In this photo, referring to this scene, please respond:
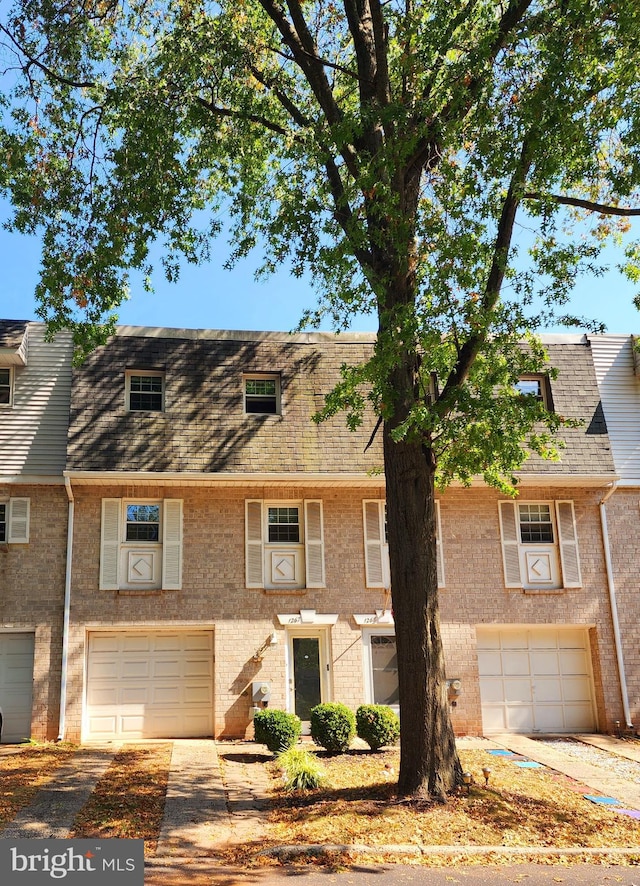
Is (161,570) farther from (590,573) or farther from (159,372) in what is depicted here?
(590,573)

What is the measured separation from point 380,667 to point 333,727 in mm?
2893

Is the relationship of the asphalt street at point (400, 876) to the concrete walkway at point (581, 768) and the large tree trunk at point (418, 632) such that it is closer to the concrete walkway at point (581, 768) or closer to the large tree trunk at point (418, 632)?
the large tree trunk at point (418, 632)

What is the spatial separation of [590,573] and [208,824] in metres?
10.4

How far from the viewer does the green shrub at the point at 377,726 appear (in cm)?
1378

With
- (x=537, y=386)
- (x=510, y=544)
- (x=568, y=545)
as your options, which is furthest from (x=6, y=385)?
(x=568, y=545)

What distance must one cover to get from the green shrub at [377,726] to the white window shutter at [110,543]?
5321mm

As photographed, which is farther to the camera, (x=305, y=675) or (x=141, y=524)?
(x=141, y=524)

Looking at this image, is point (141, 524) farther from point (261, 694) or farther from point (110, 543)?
point (261, 694)

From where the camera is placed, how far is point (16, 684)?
15.3 metres

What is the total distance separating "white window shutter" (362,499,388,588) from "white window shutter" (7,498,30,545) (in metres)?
6.61

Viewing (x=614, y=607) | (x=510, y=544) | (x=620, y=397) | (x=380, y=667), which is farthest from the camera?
(x=620, y=397)

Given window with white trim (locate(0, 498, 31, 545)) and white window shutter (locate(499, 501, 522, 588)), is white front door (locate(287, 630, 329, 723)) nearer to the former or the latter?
white window shutter (locate(499, 501, 522, 588))

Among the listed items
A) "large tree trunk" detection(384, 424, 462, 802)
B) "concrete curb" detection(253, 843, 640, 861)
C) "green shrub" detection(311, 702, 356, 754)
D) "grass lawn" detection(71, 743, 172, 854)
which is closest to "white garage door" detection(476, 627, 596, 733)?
"green shrub" detection(311, 702, 356, 754)

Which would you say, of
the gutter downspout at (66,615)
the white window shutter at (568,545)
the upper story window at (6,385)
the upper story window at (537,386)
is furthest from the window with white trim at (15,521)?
the white window shutter at (568,545)
